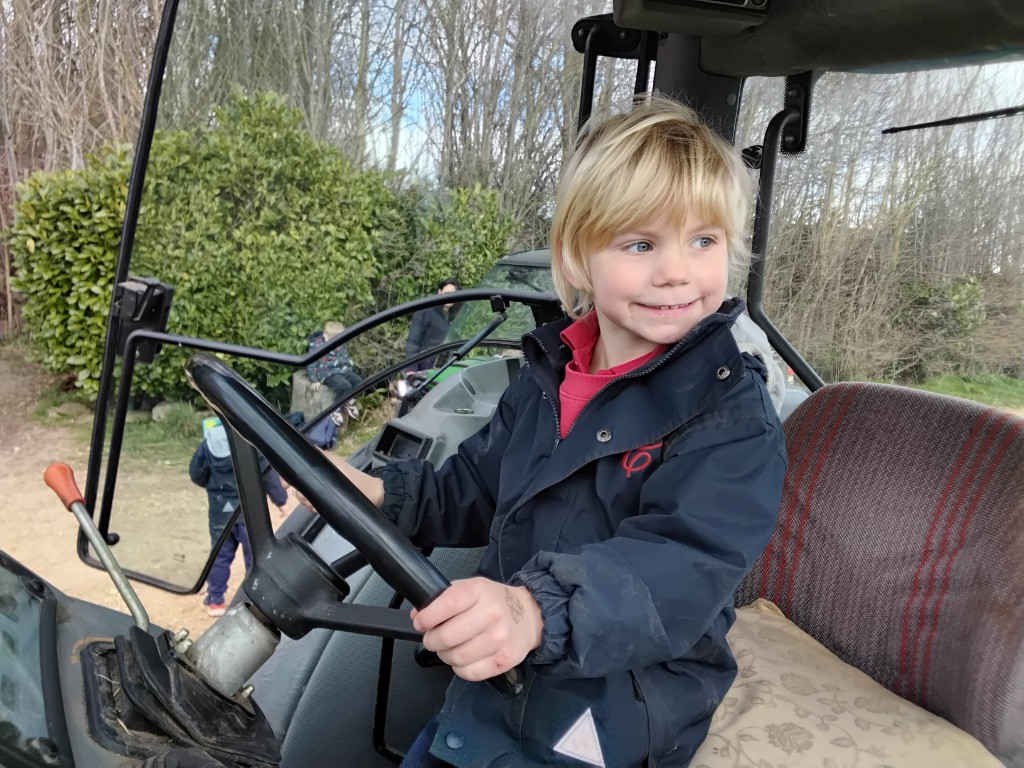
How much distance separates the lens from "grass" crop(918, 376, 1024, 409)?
1312 millimetres

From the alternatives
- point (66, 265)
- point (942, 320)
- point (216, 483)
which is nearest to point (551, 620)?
point (942, 320)

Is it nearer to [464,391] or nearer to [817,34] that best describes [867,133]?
[817,34]

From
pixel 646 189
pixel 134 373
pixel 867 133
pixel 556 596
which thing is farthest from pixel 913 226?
pixel 134 373

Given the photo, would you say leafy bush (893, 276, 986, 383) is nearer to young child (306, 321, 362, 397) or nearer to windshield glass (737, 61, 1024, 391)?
windshield glass (737, 61, 1024, 391)

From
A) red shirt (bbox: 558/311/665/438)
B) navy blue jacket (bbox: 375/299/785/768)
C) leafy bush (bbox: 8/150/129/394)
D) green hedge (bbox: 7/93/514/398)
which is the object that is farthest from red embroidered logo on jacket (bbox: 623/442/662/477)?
leafy bush (bbox: 8/150/129/394)

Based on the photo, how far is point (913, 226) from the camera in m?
1.34

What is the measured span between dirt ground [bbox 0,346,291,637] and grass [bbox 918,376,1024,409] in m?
1.18

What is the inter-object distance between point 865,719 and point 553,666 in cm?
65

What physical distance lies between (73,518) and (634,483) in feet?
8.04

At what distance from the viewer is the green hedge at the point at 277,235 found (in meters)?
1.53

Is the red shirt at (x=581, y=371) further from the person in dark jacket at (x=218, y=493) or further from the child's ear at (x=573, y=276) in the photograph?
the person in dark jacket at (x=218, y=493)

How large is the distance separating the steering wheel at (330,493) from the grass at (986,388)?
897 mm

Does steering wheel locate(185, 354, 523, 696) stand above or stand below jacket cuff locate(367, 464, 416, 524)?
above

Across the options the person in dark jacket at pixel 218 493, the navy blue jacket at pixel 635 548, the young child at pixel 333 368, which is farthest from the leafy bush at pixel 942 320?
the person in dark jacket at pixel 218 493
